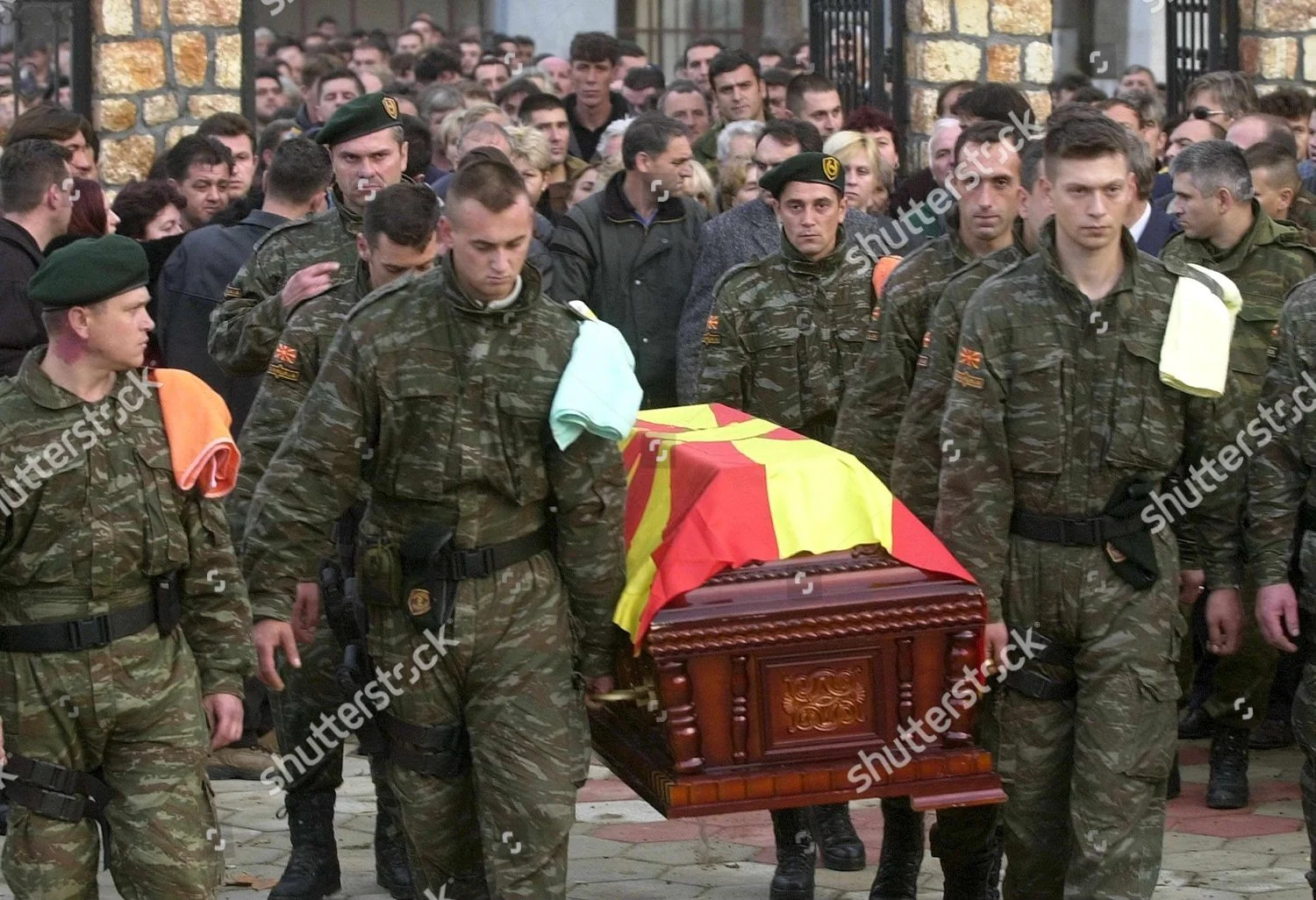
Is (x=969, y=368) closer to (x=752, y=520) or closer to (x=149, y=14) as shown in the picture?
(x=752, y=520)

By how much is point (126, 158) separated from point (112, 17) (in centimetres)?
66

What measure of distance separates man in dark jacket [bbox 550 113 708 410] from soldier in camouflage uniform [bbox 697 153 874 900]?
1266mm

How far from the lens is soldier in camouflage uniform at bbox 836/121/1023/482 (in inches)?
239

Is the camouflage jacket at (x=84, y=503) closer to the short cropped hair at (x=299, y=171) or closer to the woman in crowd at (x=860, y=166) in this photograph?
the short cropped hair at (x=299, y=171)

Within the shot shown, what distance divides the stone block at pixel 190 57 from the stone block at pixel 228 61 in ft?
0.21

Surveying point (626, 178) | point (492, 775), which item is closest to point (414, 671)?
point (492, 775)

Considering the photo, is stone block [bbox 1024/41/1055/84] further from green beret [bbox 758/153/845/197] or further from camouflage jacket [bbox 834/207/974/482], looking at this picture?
camouflage jacket [bbox 834/207/974/482]

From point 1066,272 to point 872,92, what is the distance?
24.7 feet

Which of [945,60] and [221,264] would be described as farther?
→ [945,60]

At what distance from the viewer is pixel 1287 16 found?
1338 cm

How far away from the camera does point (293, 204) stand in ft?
23.7

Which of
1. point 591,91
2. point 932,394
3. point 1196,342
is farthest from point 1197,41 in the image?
point 1196,342

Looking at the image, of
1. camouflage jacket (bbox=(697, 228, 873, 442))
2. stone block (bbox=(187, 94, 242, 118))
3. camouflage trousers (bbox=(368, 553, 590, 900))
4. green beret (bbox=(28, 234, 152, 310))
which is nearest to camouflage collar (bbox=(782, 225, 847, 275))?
camouflage jacket (bbox=(697, 228, 873, 442))

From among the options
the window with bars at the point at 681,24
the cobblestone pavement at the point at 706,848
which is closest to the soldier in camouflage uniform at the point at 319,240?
the cobblestone pavement at the point at 706,848
